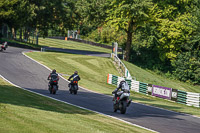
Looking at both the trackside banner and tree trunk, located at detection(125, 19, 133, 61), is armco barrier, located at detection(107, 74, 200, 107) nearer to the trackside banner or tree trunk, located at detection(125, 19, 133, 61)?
the trackside banner

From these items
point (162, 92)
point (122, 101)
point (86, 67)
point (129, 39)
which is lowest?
point (162, 92)

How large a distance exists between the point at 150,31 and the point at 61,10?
2033 centimetres

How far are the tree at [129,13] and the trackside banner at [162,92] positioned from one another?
1979 centimetres

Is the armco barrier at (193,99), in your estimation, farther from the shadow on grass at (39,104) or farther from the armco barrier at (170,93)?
the shadow on grass at (39,104)

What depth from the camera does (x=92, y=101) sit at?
20.4 metres

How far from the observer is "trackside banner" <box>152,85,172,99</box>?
99.2 ft

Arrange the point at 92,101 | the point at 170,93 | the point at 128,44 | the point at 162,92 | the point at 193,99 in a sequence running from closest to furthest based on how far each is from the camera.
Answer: the point at 92,101 < the point at 193,99 < the point at 170,93 < the point at 162,92 < the point at 128,44

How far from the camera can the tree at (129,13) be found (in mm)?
49719

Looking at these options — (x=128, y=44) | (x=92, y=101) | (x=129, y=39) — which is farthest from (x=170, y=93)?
(x=128, y=44)

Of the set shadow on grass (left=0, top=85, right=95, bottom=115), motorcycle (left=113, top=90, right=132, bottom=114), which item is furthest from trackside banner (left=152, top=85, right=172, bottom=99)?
shadow on grass (left=0, top=85, right=95, bottom=115)

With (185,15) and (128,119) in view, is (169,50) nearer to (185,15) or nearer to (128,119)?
(185,15)

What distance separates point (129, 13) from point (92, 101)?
32.8 m

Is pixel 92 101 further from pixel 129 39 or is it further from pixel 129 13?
pixel 129 39

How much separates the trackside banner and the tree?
19.8m
